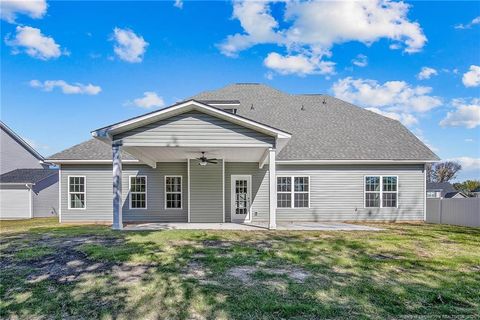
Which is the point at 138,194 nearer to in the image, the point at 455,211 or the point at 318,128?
the point at 318,128

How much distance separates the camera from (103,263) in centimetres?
618

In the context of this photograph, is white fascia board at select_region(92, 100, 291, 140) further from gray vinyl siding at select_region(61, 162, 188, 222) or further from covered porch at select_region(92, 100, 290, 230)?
gray vinyl siding at select_region(61, 162, 188, 222)

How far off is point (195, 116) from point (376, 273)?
7049 mm

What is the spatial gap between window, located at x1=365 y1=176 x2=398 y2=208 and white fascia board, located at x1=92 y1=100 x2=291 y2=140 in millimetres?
6747

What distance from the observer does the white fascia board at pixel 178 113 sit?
32.7ft

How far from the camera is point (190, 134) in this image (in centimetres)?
1038

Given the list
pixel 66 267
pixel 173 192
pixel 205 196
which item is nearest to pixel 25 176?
pixel 173 192

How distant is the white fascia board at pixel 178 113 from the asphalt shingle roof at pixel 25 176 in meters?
15.1

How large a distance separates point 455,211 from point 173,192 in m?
13.1

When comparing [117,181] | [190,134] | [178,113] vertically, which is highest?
[178,113]

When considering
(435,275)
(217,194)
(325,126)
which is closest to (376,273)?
(435,275)

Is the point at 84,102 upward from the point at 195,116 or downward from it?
upward

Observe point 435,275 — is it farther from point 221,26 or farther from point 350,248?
point 221,26

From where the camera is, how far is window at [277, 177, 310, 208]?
14.9 m
